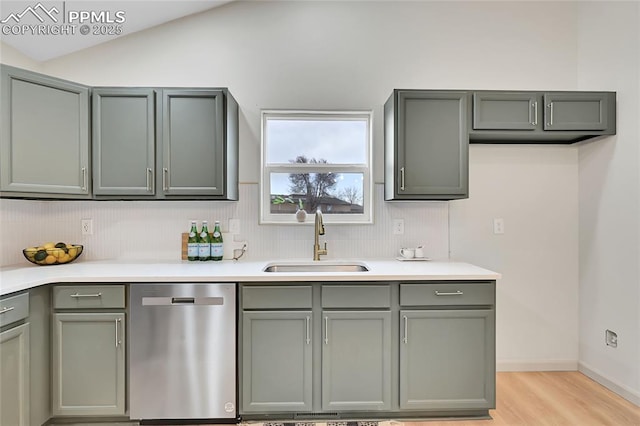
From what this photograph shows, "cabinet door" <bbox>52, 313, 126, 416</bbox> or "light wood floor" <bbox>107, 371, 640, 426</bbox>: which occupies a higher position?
"cabinet door" <bbox>52, 313, 126, 416</bbox>

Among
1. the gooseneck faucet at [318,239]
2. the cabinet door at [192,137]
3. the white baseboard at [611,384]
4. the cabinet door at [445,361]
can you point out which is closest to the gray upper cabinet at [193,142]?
the cabinet door at [192,137]

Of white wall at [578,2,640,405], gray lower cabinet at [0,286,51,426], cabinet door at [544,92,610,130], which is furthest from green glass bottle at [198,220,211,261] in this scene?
white wall at [578,2,640,405]

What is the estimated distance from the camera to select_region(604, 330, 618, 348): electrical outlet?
249 cm

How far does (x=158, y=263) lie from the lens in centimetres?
256

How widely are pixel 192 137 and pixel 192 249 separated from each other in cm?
80

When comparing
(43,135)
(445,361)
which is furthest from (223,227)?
(445,361)

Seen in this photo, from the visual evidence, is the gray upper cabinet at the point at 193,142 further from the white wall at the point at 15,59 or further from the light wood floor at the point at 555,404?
the light wood floor at the point at 555,404

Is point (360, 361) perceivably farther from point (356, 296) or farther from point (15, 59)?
point (15, 59)

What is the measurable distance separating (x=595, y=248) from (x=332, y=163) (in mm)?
2055

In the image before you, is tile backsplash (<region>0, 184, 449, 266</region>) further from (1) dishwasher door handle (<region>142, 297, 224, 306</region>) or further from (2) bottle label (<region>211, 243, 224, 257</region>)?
(1) dishwasher door handle (<region>142, 297, 224, 306</region>)

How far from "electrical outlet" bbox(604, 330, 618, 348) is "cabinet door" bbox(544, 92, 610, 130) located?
4.67ft

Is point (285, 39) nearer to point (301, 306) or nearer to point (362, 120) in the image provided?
point (362, 120)

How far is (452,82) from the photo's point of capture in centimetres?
285

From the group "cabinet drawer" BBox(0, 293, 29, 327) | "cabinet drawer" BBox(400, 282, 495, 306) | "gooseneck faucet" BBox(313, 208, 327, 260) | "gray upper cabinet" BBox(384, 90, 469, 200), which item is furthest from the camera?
"gooseneck faucet" BBox(313, 208, 327, 260)
